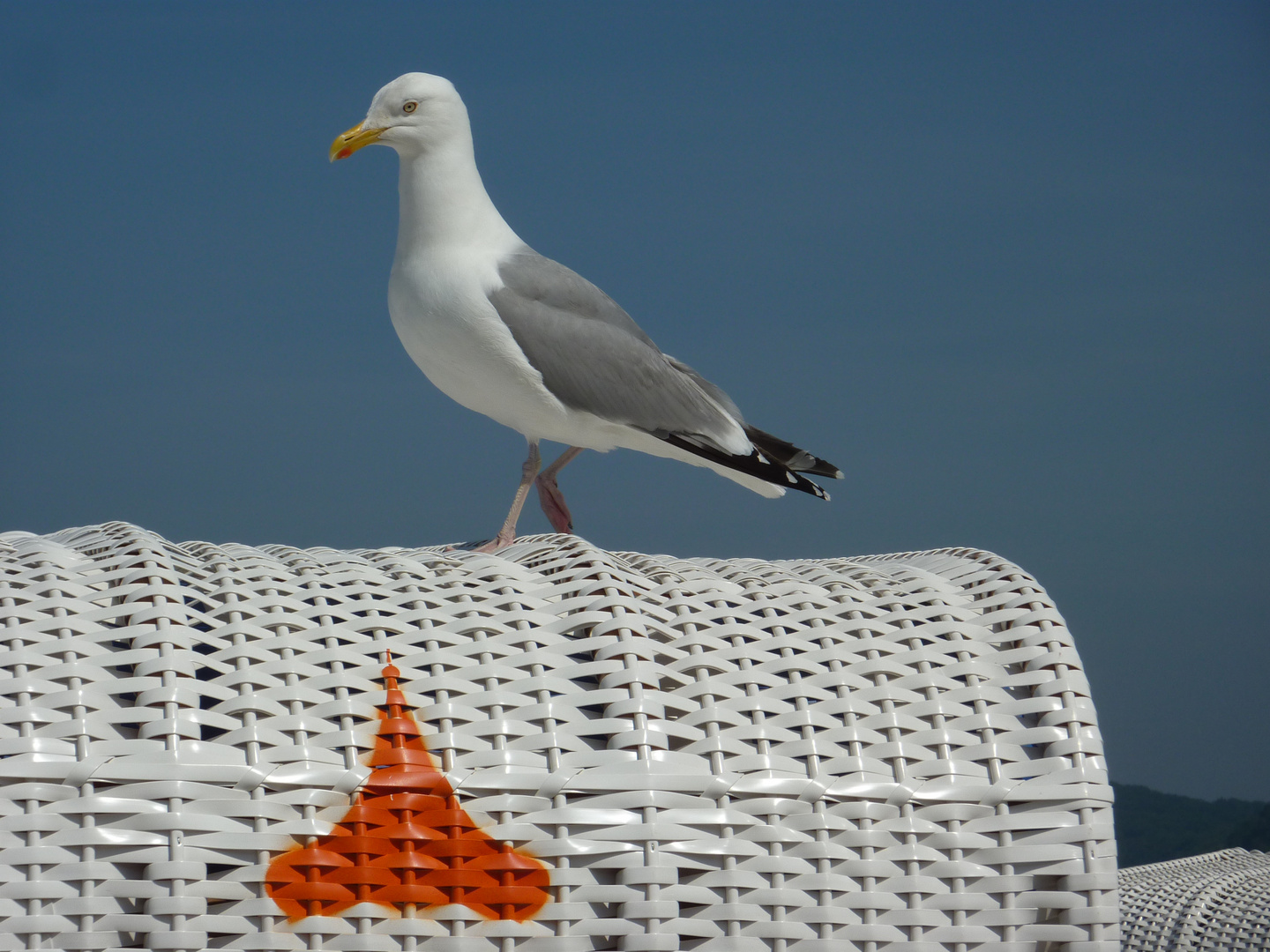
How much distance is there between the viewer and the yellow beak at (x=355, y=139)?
2209mm

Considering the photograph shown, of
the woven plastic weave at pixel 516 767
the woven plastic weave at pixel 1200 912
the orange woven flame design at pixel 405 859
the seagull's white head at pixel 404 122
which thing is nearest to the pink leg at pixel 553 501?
the seagull's white head at pixel 404 122

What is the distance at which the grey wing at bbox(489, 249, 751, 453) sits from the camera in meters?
2.08

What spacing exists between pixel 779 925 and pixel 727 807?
131 millimetres

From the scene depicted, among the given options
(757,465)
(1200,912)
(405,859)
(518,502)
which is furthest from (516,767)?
(1200,912)

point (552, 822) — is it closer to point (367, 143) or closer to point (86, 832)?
point (86, 832)

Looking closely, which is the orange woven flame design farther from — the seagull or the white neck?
the white neck

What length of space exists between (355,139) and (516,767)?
147cm

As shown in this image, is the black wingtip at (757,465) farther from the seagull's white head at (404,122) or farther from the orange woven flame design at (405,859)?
the orange woven flame design at (405,859)

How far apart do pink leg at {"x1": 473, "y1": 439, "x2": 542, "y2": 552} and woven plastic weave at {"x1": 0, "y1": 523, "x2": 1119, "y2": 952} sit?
50 cm

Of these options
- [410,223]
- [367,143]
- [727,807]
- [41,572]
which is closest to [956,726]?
[727,807]

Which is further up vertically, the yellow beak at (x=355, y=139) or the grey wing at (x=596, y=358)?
the yellow beak at (x=355, y=139)

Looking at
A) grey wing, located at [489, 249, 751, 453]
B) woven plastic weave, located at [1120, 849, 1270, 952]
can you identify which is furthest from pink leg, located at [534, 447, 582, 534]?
woven plastic weave, located at [1120, 849, 1270, 952]

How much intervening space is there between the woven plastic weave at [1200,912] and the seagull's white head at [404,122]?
6.70ft

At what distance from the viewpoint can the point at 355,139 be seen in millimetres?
2211
